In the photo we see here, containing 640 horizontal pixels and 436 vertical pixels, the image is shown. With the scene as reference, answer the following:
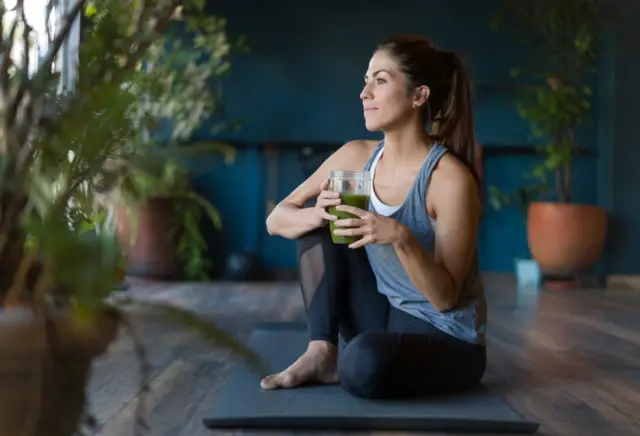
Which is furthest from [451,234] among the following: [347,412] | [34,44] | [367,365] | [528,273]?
[528,273]

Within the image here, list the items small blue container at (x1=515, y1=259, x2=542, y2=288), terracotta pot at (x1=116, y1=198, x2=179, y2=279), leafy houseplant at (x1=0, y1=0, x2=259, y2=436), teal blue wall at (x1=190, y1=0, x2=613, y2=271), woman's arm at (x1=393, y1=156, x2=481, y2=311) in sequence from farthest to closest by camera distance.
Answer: teal blue wall at (x1=190, y1=0, x2=613, y2=271) < small blue container at (x1=515, y1=259, x2=542, y2=288) < terracotta pot at (x1=116, y1=198, x2=179, y2=279) < woman's arm at (x1=393, y1=156, x2=481, y2=311) < leafy houseplant at (x1=0, y1=0, x2=259, y2=436)

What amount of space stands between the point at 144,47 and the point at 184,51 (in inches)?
181

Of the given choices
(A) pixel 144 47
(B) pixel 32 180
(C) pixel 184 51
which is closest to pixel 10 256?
(B) pixel 32 180

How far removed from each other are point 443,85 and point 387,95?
15 cm

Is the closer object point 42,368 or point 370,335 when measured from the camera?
point 42,368

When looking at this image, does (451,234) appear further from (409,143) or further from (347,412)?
(347,412)

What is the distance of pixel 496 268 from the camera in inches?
223

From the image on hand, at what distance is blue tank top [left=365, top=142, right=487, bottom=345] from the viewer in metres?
1.93

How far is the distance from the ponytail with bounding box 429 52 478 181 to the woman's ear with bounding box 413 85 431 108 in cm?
5

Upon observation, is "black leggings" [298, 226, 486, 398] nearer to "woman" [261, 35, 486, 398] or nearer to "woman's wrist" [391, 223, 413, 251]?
"woman" [261, 35, 486, 398]

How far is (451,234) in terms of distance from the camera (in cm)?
185

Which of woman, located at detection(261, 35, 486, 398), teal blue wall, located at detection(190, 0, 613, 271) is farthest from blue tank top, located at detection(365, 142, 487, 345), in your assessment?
teal blue wall, located at detection(190, 0, 613, 271)

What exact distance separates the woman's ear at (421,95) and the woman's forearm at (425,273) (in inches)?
15.6

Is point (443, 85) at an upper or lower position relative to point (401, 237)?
upper
